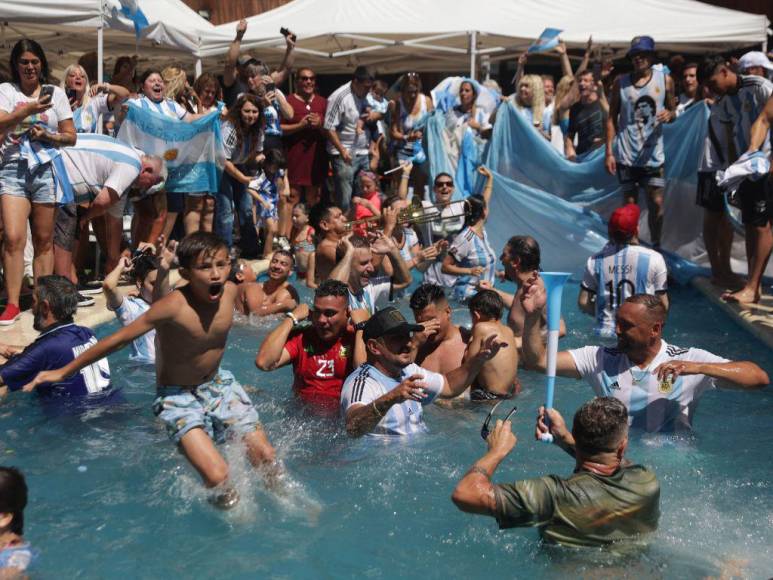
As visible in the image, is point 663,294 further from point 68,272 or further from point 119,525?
point 68,272

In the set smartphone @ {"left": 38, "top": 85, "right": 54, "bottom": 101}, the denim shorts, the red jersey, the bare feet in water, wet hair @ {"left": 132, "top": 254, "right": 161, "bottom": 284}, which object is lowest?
the bare feet in water

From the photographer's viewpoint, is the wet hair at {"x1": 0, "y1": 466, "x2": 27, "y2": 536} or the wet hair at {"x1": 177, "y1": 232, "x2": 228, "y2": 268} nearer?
the wet hair at {"x1": 0, "y1": 466, "x2": 27, "y2": 536}

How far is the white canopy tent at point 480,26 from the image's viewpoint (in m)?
15.9

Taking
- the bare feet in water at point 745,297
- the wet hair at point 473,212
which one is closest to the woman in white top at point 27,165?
the wet hair at point 473,212

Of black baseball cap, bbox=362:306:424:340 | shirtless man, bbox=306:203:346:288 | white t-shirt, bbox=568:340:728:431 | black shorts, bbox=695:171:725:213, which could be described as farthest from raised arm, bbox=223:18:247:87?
white t-shirt, bbox=568:340:728:431

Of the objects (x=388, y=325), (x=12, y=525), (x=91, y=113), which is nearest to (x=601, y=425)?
(x=388, y=325)

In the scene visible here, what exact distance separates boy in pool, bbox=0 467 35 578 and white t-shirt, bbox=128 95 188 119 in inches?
292

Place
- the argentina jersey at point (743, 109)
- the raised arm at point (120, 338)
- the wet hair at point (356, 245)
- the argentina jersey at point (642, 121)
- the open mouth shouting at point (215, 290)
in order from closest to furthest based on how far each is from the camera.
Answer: the raised arm at point (120, 338) → the open mouth shouting at point (215, 290) → the wet hair at point (356, 245) → the argentina jersey at point (743, 109) → the argentina jersey at point (642, 121)

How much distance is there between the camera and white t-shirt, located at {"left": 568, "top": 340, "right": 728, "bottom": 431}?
6.02 m

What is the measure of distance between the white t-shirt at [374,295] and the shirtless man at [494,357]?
1.14 meters

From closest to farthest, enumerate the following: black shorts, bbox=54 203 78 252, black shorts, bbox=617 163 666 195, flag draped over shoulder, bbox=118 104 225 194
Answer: black shorts, bbox=54 203 78 252
flag draped over shoulder, bbox=118 104 225 194
black shorts, bbox=617 163 666 195

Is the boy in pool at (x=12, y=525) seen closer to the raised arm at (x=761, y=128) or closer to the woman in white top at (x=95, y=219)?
the woman in white top at (x=95, y=219)

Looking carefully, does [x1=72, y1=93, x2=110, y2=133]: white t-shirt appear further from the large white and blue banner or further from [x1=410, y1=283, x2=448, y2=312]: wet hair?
[x1=410, y1=283, x2=448, y2=312]: wet hair

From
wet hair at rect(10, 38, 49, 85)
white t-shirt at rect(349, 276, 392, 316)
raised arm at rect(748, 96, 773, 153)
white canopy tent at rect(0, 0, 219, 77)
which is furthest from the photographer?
white canopy tent at rect(0, 0, 219, 77)
